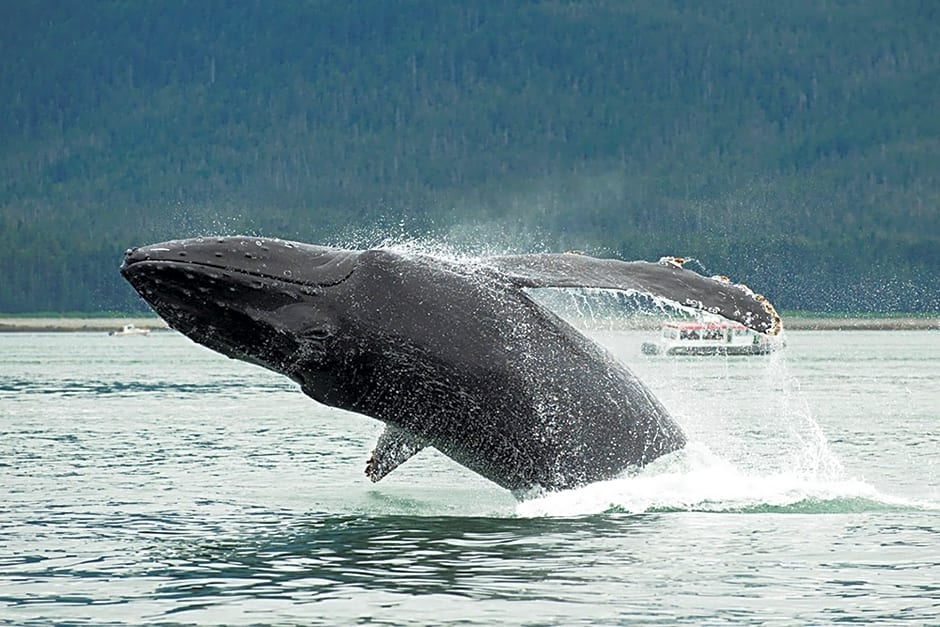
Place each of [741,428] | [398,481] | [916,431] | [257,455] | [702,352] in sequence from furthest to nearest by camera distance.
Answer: [702,352] < [741,428] < [916,431] < [257,455] < [398,481]

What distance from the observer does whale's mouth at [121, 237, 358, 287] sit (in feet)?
37.2

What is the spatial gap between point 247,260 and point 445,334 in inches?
62.0

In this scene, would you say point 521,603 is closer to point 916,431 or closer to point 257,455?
point 257,455

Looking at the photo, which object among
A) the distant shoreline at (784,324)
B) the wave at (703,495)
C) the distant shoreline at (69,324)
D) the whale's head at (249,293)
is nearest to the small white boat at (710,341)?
the wave at (703,495)

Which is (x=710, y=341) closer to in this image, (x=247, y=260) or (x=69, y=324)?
(x=247, y=260)

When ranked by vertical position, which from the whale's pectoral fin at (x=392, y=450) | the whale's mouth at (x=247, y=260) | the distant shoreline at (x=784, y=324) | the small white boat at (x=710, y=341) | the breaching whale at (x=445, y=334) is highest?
the distant shoreline at (x=784, y=324)

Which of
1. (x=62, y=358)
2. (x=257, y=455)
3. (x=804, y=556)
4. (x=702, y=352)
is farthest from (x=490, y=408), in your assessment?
(x=62, y=358)

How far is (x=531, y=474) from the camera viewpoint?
12.7 m

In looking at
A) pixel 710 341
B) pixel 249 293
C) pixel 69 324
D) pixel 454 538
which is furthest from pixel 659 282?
pixel 69 324

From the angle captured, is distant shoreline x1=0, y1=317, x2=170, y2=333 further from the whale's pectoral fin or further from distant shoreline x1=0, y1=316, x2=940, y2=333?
the whale's pectoral fin

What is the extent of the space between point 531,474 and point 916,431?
13.4m

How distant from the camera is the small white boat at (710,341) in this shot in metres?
78.9

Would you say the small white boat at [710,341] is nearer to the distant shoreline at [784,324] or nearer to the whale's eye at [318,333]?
the distant shoreline at [784,324]

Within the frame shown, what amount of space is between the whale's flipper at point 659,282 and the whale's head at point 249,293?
1402 millimetres
